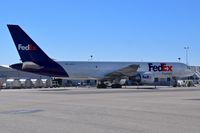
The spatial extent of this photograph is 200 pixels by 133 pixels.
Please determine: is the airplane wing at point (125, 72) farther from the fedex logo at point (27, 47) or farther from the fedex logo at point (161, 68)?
the fedex logo at point (27, 47)

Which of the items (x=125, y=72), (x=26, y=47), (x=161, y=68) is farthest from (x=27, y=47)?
(x=161, y=68)

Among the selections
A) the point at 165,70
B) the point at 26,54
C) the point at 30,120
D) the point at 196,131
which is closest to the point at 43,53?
the point at 26,54

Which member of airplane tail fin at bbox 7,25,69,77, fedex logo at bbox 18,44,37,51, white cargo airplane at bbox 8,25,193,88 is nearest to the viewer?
airplane tail fin at bbox 7,25,69,77

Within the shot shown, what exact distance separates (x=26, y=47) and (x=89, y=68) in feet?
38.0

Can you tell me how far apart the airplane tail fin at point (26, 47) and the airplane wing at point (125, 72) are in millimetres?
11587

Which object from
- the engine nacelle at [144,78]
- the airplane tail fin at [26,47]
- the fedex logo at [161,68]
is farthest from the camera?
the fedex logo at [161,68]

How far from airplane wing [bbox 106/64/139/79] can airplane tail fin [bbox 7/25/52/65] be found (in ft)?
38.0

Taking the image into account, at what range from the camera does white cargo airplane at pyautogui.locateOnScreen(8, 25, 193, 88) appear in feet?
178

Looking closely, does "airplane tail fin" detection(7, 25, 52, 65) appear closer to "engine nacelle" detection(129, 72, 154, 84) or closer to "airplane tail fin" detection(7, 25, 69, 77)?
"airplane tail fin" detection(7, 25, 69, 77)

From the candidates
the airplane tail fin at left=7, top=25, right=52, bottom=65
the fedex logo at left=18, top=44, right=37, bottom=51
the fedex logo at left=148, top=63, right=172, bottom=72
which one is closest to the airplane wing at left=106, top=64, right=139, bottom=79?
the fedex logo at left=148, top=63, right=172, bottom=72

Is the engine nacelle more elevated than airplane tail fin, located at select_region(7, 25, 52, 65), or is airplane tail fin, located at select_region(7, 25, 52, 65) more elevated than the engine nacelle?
airplane tail fin, located at select_region(7, 25, 52, 65)

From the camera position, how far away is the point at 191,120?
14.6 meters

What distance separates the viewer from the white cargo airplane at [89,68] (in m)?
54.3

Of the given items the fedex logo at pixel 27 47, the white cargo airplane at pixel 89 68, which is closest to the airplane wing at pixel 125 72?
the white cargo airplane at pixel 89 68
